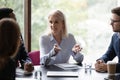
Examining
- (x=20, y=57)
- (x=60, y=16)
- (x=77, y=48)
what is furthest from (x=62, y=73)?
(x=60, y=16)

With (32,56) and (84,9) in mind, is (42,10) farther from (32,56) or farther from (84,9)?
(32,56)

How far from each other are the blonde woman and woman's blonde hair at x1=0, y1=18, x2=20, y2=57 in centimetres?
122

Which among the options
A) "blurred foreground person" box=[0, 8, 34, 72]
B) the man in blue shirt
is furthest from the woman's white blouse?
the man in blue shirt

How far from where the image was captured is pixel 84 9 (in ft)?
13.6

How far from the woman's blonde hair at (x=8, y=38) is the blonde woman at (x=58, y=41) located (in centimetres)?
122

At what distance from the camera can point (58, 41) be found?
3273 millimetres

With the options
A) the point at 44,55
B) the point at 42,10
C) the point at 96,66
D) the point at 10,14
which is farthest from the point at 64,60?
the point at 42,10

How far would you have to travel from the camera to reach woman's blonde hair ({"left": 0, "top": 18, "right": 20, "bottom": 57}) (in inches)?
69.2

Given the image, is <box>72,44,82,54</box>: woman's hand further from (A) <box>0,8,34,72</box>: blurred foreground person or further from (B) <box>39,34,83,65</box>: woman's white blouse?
(A) <box>0,8,34,72</box>: blurred foreground person

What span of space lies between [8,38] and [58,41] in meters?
1.53

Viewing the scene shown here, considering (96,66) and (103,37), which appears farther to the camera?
(103,37)

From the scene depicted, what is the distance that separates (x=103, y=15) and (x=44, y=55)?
1.55 metres

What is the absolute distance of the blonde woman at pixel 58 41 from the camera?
312cm

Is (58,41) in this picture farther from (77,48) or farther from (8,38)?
(8,38)
